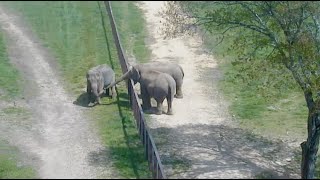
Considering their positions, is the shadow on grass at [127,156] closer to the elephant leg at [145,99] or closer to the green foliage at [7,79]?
the elephant leg at [145,99]

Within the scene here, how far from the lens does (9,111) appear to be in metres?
26.6

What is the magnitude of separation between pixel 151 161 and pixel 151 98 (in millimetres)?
8336

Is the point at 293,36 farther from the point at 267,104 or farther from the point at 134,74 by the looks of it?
the point at 134,74

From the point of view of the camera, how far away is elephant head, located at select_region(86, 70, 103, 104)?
2780 centimetres

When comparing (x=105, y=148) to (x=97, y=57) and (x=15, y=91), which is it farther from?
(x=97, y=57)

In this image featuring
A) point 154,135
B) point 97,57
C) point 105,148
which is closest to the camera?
point 105,148

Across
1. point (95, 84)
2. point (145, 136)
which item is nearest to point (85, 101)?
point (95, 84)

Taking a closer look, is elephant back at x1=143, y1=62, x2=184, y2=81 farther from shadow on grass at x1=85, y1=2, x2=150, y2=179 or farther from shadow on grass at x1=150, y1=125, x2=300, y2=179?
shadow on grass at x1=150, y1=125, x2=300, y2=179

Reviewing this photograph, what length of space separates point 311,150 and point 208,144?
13.3 ft

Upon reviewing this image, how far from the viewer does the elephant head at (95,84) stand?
27.8 meters

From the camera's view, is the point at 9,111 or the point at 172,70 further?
the point at 172,70

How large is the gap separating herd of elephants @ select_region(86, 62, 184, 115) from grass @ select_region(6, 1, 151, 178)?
25.1 inches

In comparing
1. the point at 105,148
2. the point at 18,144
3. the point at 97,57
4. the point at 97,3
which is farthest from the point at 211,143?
the point at 97,3

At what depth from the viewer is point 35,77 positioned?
3108cm
